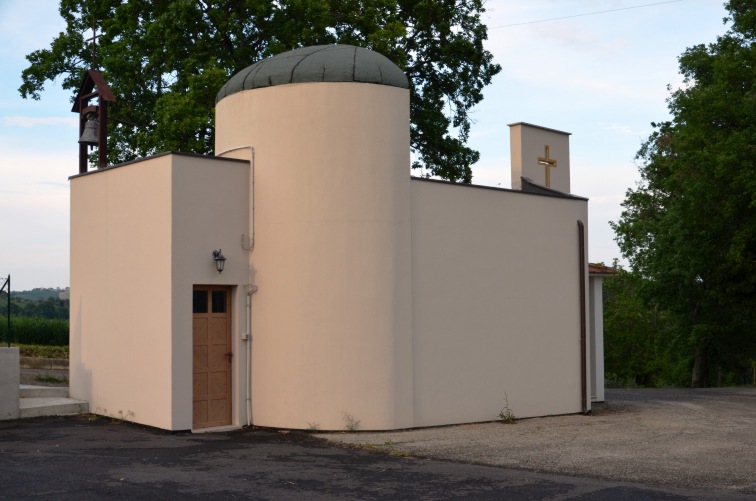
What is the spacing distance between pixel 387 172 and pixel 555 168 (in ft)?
19.8

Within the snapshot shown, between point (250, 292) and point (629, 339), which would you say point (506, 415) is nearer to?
point (250, 292)

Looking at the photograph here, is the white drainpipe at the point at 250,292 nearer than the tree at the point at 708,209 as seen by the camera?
Yes

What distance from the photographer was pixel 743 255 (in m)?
28.0

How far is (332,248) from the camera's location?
14.4 m

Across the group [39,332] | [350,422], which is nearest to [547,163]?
[350,422]

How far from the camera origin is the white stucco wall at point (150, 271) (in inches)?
553

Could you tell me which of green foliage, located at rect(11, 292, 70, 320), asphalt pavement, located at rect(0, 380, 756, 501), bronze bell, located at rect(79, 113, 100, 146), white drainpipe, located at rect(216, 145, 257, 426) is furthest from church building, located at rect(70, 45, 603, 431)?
green foliage, located at rect(11, 292, 70, 320)

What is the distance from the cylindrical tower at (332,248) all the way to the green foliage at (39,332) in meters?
15.7

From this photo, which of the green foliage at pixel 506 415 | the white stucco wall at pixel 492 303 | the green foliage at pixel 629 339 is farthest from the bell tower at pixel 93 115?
the green foliage at pixel 629 339

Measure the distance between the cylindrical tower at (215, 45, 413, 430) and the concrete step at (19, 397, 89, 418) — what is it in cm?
354

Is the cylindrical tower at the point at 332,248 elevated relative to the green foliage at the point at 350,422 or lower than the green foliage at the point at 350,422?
elevated

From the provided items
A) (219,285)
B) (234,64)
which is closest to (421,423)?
(219,285)

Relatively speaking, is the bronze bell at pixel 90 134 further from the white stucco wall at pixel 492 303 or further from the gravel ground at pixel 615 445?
the gravel ground at pixel 615 445

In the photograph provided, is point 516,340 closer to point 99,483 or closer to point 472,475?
point 472,475
